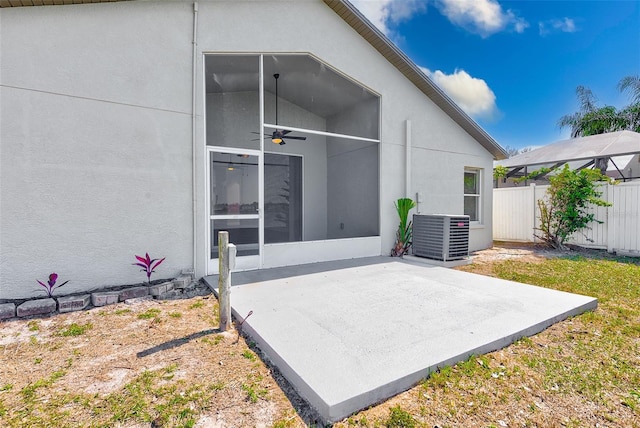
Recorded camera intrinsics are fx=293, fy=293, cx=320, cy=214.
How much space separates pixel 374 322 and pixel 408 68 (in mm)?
6163

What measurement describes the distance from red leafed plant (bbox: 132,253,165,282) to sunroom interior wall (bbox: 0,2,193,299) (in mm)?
108

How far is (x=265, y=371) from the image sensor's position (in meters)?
2.36

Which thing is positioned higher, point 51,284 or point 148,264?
point 148,264

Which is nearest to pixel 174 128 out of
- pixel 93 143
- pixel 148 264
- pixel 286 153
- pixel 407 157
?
pixel 93 143

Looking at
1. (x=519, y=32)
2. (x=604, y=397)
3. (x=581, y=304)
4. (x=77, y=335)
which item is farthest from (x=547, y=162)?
(x=77, y=335)

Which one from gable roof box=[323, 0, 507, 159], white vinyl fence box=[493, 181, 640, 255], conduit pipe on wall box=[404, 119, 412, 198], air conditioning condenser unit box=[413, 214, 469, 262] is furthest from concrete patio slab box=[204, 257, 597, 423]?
white vinyl fence box=[493, 181, 640, 255]

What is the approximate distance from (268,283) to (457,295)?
2.70m

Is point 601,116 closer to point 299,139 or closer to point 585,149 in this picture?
point 585,149

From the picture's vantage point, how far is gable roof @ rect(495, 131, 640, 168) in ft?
33.1

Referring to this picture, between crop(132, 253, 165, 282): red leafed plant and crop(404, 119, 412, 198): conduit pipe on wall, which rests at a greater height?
crop(404, 119, 412, 198): conduit pipe on wall

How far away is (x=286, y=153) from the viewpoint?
8109mm

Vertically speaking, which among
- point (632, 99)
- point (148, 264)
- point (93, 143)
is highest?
point (632, 99)

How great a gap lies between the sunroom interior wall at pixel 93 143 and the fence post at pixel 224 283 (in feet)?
6.25

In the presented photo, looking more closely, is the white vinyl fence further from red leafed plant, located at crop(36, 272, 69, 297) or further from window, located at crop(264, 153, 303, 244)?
red leafed plant, located at crop(36, 272, 69, 297)
